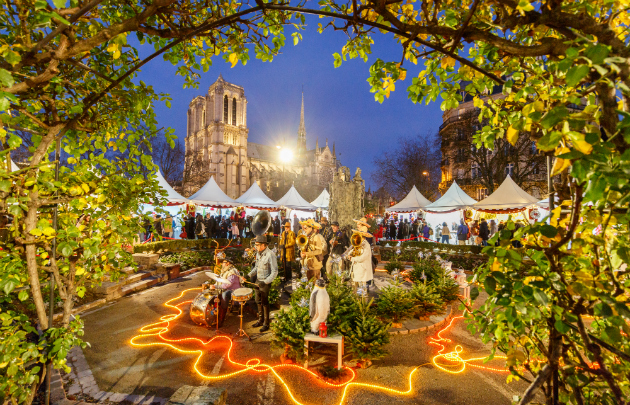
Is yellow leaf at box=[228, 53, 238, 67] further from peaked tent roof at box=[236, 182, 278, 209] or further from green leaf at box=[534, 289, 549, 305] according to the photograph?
peaked tent roof at box=[236, 182, 278, 209]

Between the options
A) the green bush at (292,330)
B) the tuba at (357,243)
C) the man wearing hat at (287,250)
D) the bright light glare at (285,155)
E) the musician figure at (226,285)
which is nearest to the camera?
the green bush at (292,330)

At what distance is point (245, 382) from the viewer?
4414 mm

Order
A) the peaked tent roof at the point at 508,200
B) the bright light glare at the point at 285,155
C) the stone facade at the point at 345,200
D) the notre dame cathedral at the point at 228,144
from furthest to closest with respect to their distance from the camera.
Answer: the bright light glare at the point at 285,155 → the notre dame cathedral at the point at 228,144 → the peaked tent roof at the point at 508,200 → the stone facade at the point at 345,200

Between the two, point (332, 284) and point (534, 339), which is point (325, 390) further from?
point (534, 339)

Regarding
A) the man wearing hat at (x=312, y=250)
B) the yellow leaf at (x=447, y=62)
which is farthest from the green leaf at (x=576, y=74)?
the man wearing hat at (x=312, y=250)

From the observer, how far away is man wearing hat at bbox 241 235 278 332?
6260mm

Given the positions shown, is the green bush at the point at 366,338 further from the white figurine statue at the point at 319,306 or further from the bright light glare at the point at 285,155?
the bright light glare at the point at 285,155

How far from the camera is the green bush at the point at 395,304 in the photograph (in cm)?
677

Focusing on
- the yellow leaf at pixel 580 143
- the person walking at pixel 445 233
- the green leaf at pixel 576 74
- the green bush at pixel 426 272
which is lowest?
the green bush at pixel 426 272

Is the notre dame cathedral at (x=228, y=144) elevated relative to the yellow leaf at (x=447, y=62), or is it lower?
elevated

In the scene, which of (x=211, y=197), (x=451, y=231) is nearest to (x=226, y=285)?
(x=211, y=197)

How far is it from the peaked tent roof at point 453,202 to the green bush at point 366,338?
13734mm

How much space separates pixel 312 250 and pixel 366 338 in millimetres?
3502

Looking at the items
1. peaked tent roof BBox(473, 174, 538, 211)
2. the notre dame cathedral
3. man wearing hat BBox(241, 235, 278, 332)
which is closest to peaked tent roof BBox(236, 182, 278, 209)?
peaked tent roof BBox(473, 174, 538, 211)
